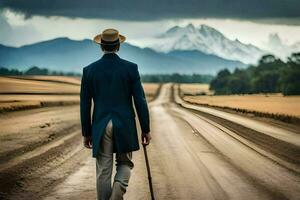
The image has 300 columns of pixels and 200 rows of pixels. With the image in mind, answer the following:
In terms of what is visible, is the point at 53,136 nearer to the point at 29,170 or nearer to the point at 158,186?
the point at 29,170

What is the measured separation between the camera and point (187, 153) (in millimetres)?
15398

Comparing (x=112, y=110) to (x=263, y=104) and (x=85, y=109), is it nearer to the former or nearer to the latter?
(x=85, y=109)

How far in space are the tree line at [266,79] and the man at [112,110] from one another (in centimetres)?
10241

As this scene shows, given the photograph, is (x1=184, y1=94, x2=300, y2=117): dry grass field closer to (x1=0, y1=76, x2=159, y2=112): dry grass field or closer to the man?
(x1=0, y1=76, x2=159, y2=112): dry grass field

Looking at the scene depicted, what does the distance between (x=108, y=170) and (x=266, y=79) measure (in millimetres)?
130255

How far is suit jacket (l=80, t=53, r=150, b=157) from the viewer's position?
283 inches

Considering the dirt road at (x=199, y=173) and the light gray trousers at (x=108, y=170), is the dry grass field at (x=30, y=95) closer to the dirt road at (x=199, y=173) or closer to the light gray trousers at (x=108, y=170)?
the dirt road at (x=199, y=173)

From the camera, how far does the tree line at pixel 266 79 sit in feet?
371

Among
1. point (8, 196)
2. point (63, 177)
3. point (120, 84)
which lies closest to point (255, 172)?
point (63, 177)

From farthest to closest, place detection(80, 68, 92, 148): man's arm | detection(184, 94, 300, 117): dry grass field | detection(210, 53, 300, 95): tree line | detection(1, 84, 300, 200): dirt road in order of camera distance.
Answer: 1. detection(210, 53, 300, 95): tree line
2. detection(184, 94, 300, 117): dry grass field
3. detection(1, 84, 300, 200): dirt road
4. detection(80, 68, 92, 148): man's arm

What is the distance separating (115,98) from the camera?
720 cm

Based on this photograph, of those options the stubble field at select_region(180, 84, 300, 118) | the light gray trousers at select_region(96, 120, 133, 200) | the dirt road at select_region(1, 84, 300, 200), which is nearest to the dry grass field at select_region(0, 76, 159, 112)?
the stubble field at select_region(180, 84, 300, 118)

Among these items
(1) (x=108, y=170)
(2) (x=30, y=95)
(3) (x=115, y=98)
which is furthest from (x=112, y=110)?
(2) (x=30, y=95)

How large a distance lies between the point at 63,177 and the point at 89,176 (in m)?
0.47
